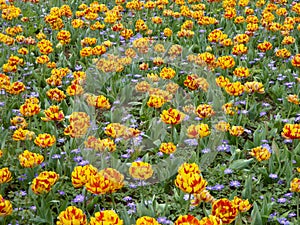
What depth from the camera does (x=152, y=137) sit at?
4504 mm

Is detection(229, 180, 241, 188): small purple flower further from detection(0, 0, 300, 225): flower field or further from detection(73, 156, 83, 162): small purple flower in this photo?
detection(73, 156, 83, 162): small purple flower

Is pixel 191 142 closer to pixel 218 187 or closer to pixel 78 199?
pixel 218 187

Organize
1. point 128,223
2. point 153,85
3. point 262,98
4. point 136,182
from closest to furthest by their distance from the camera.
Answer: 1. point 128,223
2. point 136,182
3. point 153,85
4. point 262,98

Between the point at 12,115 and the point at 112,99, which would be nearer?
the point at 12,115

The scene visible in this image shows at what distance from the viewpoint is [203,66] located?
5.48 meters

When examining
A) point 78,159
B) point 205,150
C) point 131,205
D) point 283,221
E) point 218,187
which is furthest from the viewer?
point 205,150

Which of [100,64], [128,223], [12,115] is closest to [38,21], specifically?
[100,64]

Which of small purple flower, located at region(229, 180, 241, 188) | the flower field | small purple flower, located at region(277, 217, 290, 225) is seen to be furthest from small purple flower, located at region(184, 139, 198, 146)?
small purple flower, located at region(277, 217, 290, 225)

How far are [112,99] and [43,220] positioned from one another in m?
2.02

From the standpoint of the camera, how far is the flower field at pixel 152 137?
10.8 feet

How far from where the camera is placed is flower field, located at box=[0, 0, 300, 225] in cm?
329

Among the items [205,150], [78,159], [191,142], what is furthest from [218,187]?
[78,159]

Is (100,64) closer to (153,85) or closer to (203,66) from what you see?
(153,85)

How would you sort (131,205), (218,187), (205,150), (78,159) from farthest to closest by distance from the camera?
(205,150) → (78,159) → (218,187) → (131,205)
